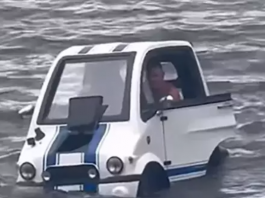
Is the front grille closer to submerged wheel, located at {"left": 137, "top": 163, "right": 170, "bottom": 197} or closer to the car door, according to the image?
submerged wheel, located at {"left": 137, "top": 163, "right": 170, "bottom": 197}

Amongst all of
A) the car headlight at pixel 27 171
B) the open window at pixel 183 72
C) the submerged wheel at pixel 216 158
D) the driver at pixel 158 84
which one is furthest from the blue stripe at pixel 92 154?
the submerged wheel at pixel 216 158

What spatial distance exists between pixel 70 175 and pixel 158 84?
5.95 ft

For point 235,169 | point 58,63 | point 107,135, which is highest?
point 58,63

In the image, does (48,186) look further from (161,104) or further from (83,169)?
(161,104)

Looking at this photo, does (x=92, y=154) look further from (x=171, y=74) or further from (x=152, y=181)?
(x=171, y=74)

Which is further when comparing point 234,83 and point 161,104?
point 234,83

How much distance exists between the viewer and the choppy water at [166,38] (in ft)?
41.0

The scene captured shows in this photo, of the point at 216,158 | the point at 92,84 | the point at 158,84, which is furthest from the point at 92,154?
the point at 216,158

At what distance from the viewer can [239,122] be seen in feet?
50.2

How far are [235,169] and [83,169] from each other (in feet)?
10.7

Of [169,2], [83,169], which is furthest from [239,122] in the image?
[169,2]

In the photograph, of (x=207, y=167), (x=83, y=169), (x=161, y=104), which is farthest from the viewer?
(x=207, y=167)

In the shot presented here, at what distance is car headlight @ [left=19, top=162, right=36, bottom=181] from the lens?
981 centimetres

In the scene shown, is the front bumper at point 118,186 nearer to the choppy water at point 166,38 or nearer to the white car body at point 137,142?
the white car body at point 137,142
